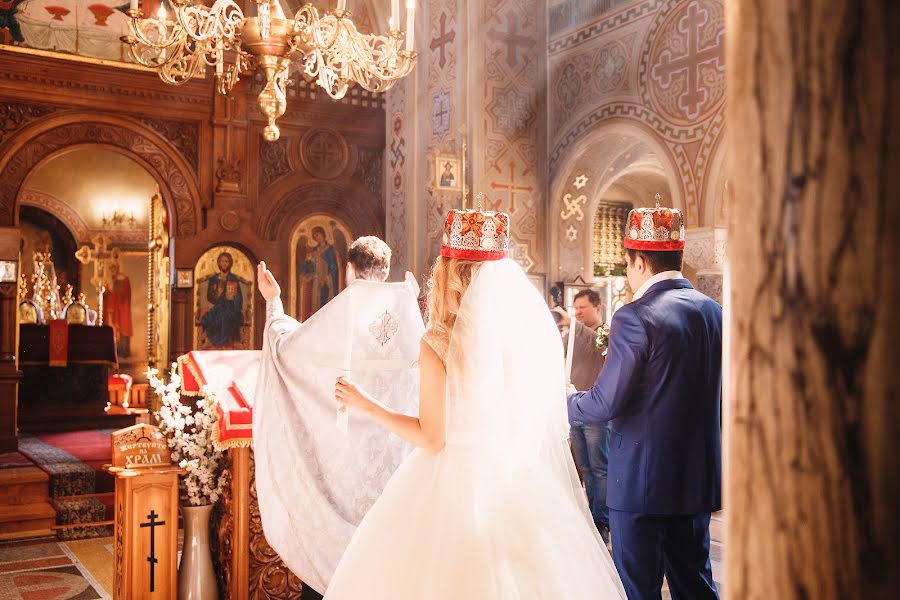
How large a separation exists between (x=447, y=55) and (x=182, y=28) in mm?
4790

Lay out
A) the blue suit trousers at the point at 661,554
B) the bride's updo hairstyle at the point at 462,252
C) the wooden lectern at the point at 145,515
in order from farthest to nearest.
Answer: the wooden lectern at the point at 145,515 → the blue suit trousers at the point at 661,554 → the bride's updo hairstyle at the point at 462,252

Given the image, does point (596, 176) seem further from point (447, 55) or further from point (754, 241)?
point (754, 241)

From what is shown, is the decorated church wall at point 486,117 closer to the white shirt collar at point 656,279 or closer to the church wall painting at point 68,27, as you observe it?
the church wall painting at point 68,27

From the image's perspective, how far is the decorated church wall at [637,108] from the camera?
7.41m

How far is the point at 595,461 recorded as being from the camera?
6.36m

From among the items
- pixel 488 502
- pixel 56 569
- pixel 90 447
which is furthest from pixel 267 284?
pixel 90 447

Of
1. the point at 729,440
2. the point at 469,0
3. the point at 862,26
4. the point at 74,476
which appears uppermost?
the point at 469,0

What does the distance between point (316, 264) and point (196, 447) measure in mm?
6323

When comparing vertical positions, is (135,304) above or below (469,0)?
below

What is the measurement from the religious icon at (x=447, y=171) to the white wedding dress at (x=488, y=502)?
639cm

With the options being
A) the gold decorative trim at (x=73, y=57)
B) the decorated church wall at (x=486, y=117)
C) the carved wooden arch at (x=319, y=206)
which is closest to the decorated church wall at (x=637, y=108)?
the decorated church wall at (x=486, y=117)

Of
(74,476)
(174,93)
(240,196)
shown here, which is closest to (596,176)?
(240,196)

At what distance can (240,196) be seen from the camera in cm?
1005

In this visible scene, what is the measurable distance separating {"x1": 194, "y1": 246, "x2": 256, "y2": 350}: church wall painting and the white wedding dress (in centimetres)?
737
